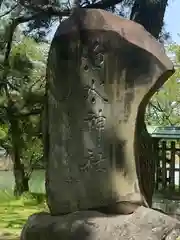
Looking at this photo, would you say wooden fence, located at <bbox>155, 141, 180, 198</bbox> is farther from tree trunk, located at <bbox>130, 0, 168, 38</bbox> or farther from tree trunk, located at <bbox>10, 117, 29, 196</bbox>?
tree trunk, located at <bbox>130, 0, 168, 38</bbox>

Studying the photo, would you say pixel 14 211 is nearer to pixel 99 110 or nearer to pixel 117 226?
pixel 99 110

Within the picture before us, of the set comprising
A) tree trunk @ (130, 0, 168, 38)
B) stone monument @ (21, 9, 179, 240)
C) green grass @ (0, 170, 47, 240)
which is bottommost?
green grass @ (0, 170, 47, 240)

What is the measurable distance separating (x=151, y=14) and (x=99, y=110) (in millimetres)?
2203

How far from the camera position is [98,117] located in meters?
2.96

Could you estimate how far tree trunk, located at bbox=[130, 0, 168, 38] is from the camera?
484 cm

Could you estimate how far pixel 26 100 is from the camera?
25.7ft

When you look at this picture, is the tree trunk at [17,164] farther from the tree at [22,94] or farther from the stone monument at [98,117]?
the stone monument at [98,117]

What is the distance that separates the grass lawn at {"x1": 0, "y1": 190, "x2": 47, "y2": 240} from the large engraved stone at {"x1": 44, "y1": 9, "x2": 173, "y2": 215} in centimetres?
278

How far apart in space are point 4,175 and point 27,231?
48.1 ft

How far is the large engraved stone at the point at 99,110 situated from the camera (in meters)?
2.85

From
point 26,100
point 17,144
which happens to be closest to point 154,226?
point 26,100

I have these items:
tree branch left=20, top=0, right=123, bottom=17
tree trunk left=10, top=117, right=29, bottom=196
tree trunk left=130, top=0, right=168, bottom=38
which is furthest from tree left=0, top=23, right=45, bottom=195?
tree trunk left=130, top=0, right=168, bottom=38

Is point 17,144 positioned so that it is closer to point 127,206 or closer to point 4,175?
point 127,206

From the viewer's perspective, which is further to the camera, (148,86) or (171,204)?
(171,204)
